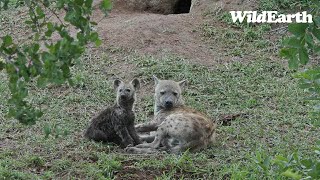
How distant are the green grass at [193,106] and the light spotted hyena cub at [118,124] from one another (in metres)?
0.12

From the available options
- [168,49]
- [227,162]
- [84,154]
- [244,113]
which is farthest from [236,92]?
[84,154]

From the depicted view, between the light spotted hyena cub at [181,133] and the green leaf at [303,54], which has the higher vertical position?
the green leaf at [303,54]

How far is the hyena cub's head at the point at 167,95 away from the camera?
687 cm

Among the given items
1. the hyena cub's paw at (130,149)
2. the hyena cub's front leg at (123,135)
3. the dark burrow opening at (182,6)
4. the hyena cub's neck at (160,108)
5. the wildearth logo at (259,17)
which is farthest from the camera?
the dark burrow opening at (182,6)

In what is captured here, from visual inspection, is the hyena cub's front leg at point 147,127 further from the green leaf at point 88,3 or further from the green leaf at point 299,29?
the green leaf at point 299,29

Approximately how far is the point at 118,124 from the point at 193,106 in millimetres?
1437

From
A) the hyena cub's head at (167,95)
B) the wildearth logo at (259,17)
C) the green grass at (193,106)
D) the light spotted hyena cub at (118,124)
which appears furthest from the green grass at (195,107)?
the wildearth logo at (259,17)

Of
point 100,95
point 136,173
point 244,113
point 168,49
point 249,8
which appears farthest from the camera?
point 249,8

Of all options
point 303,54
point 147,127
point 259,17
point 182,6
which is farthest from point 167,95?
point 182,6

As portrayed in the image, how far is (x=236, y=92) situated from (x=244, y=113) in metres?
0.62

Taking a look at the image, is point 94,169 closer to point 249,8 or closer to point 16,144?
point 16,144

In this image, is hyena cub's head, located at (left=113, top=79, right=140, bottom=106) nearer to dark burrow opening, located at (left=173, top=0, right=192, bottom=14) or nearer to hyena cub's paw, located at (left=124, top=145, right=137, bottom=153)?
hyena cub's paw, located at (left=124, top=145, right=137, bottom=153)

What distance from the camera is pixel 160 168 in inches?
224

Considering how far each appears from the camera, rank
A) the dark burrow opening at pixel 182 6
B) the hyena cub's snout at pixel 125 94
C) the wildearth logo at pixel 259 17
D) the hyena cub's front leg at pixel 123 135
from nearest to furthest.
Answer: the hyena cub's front leg at pixel 123 135, the hyena cub's snout at pixel 125 94, the wildearth logo at pixel 259 17, the dark burrow opening at pixel 182 6
